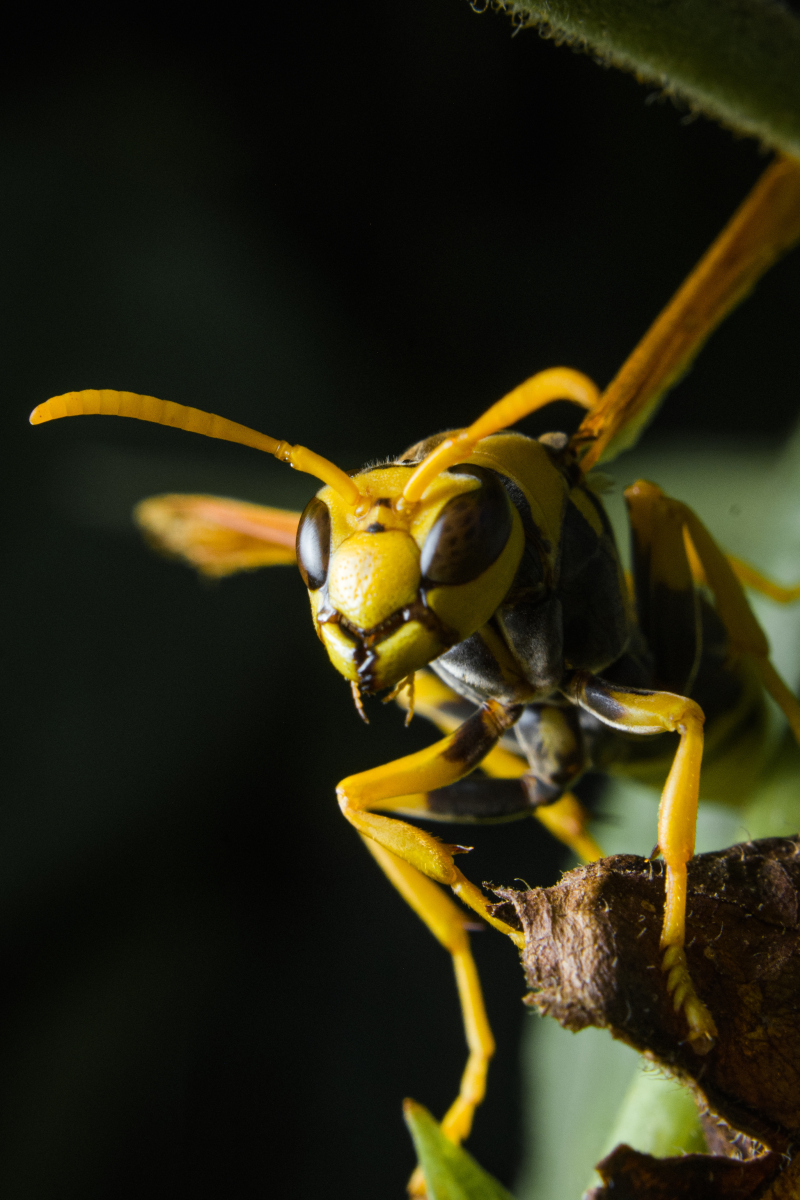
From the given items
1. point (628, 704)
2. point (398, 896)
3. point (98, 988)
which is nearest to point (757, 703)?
point (628, 704)

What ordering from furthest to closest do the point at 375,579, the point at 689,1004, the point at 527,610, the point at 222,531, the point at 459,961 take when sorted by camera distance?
the point at 222,531 < the point at 459,961 < the point at 527,610 < the point at 375,579 < the point at 689,1004

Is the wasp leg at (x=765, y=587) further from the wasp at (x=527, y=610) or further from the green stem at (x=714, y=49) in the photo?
the green stem at (x=714, y=49)

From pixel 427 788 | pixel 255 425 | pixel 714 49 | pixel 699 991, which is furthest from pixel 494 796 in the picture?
pixel 714 49

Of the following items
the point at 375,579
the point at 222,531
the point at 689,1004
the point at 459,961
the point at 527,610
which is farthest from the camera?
the point at 222,531

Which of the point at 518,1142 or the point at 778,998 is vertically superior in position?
the point at 778,998

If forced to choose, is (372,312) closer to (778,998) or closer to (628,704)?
(628,704)

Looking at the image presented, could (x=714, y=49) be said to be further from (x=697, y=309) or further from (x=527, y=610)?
(x=527, y=610)

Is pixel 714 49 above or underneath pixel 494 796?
above
